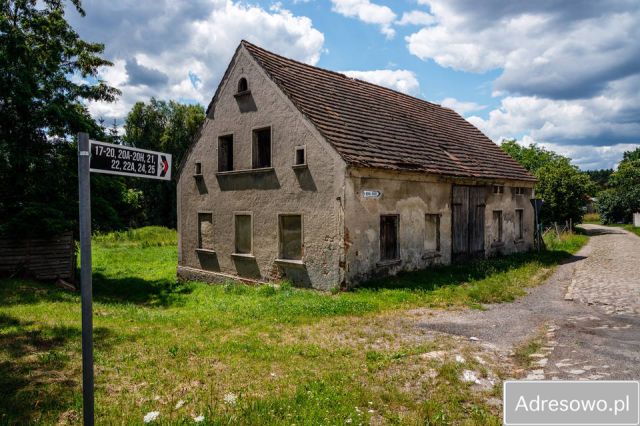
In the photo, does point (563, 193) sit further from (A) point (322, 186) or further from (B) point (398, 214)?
(A) point (322, 186)

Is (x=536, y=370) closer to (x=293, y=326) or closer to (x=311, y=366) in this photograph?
(x=311, y=366)

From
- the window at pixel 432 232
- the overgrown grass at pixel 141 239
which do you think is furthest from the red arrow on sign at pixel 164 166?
the overgrown grass at pixel 141 239

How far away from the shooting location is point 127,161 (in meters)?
3.62

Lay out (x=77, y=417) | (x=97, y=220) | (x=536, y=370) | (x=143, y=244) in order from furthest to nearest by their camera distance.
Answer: (x=143, y=244)
(x=97, y=220)
(x=536, y=370)
(x=77, y=417)

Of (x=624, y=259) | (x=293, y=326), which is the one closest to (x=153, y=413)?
(x=293, y=326)

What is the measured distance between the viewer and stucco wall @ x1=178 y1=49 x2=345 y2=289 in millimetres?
11688

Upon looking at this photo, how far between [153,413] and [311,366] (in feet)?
7.24

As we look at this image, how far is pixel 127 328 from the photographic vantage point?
7.93 metres

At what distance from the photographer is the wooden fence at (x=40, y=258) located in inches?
554

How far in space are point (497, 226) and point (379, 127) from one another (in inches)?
291

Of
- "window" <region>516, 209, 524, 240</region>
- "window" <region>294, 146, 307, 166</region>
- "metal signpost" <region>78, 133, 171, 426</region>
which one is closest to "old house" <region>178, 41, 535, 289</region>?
"window" <region>294, 146, 307, 166</region>

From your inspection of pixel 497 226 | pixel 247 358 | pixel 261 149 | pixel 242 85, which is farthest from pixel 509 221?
pixel 247 358

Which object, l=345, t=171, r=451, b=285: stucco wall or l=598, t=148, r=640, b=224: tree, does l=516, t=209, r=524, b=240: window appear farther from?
l=598, t=148, r=640, b=224: tree

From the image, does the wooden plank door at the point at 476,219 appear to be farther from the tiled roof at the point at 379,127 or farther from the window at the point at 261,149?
the window at the point at 261,149
